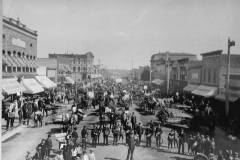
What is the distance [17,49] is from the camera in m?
29.2

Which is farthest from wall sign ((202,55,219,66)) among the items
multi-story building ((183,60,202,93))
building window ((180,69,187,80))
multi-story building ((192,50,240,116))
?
building window ((180,69,187,80))

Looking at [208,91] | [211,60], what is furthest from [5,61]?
[211,60]

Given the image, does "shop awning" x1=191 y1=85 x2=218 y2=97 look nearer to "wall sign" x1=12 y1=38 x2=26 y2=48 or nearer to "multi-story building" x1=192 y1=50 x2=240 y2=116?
"multi-story building" x1=192 y1=50 x2=240 y2=116

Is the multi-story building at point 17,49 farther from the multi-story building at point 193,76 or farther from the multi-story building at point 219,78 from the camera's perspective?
the multi-story building at point 193,76

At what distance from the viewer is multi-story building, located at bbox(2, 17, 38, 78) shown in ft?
85.3

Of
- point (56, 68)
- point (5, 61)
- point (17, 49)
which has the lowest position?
point (56, 68)

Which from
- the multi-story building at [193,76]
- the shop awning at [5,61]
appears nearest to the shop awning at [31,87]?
the shop awning at [5,61]

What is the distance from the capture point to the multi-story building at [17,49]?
26.0 meters

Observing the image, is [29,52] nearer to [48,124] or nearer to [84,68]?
[48,124]

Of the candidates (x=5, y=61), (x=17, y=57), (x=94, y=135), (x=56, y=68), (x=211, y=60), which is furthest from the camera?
(x=56, y=68)

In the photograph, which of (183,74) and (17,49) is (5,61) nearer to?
(17,49)

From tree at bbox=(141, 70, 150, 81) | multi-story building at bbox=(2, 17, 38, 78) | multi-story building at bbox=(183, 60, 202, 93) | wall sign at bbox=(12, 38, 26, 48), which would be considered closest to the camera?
multi-story building at bbox=(2, 17, 38, 78)

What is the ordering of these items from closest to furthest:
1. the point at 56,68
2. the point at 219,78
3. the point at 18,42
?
the point at 18,42, the point at 219,78, the point at 56,68

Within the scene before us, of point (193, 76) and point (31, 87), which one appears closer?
point (31, 87)
